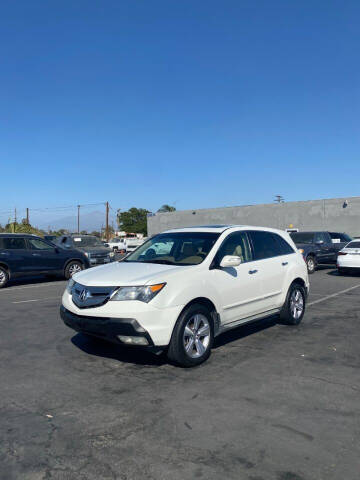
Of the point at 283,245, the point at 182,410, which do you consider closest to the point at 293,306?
the point at 283,245

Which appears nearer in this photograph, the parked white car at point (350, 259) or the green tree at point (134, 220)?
the parked white car at point (350, 259)

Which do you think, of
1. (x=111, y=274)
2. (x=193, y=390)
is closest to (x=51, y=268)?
A: (x=111, y=274)

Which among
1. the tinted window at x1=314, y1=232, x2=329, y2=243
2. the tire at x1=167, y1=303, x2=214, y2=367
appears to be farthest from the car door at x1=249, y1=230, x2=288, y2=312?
the tinted window at x1=314, y1=232, x2=329, y2=243

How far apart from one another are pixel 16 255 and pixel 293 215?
1262 inches

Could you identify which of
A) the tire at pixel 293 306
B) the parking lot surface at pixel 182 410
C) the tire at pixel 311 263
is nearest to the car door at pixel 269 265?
the tire at pixel 293 306

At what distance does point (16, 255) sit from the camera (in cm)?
1382

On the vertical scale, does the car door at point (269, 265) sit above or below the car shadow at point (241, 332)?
above

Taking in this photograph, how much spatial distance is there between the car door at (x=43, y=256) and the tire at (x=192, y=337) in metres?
10.1

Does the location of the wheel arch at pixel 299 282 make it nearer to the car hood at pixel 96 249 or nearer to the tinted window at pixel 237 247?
the tinted window at pixel 237 247

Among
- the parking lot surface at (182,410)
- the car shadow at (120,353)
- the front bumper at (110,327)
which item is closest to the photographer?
the parking lot surface at (182,410)

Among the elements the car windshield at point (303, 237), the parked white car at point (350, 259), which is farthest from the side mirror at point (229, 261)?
the car windshield at point (303, 237)

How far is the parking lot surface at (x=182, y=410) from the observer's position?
3.05 meters

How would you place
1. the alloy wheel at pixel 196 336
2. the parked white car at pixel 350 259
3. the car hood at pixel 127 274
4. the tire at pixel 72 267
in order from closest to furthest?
the car hood at pixel 127 274 < the alloy wheel at pixel 196 336 < the tire at pixel 72 267 < the parked white car at pixel 350 259

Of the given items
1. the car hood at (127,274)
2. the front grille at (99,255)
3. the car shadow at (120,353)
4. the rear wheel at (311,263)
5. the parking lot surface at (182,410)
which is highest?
the car hood at (127,274)
